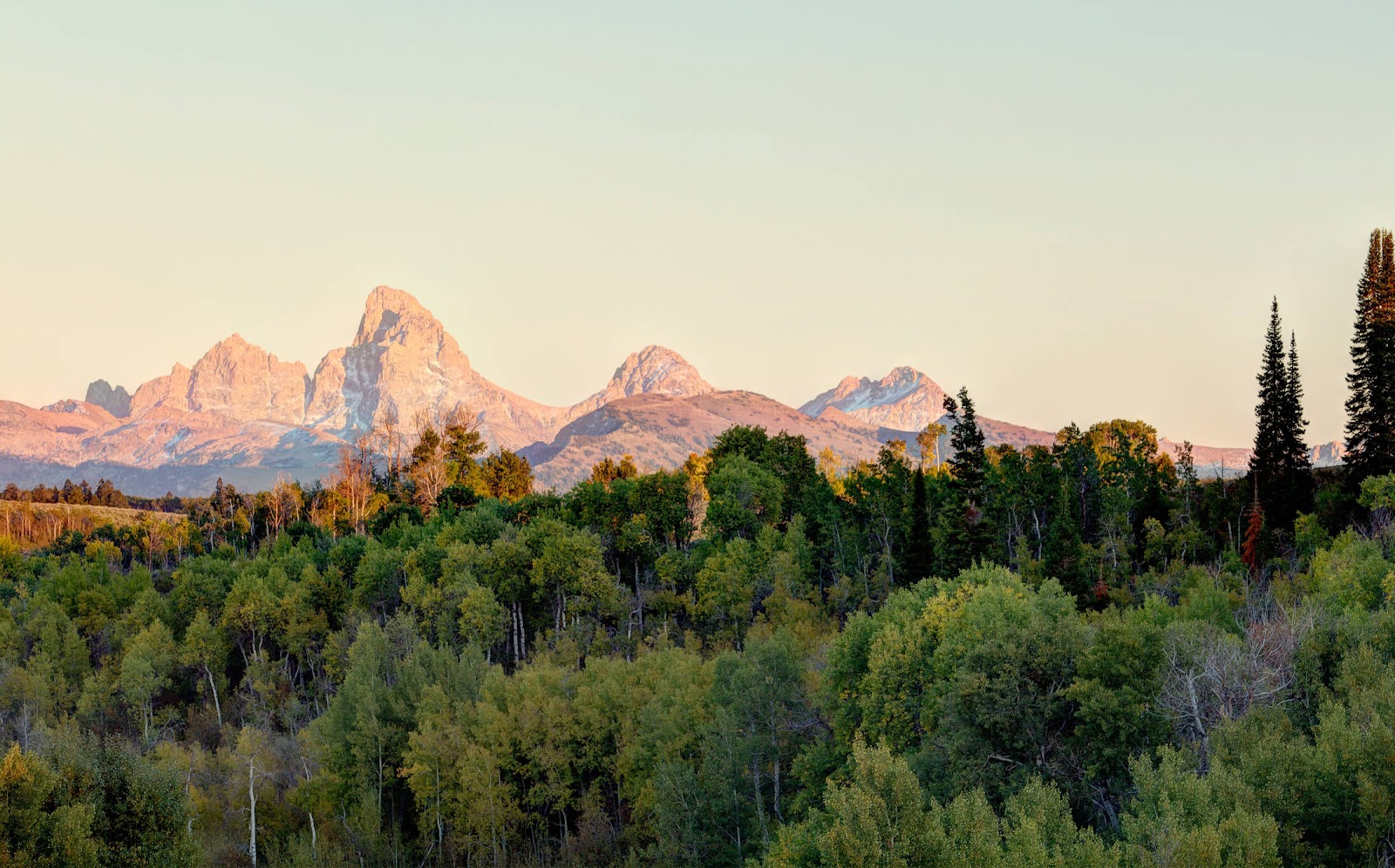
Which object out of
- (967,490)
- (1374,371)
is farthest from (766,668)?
(1374,371)

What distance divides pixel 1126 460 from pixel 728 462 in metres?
40.2

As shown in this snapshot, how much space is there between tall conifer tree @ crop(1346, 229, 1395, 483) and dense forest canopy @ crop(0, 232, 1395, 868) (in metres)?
0.28

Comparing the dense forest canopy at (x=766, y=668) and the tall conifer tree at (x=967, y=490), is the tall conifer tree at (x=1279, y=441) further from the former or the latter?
the tall conifer tree at (x=967, y=490)

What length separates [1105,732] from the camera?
1925 inches

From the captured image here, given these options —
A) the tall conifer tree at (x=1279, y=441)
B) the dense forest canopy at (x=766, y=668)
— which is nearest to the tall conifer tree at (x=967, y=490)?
the dense forest canopy at (x=766, y=668)

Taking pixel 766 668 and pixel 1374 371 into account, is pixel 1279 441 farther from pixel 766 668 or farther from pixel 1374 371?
pixel 766 668

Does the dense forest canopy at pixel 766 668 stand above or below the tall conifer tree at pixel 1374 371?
below

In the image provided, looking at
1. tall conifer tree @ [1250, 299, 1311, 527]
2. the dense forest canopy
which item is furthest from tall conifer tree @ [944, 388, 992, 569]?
tall conifer tree @ [1250, 299, 1311, 527]

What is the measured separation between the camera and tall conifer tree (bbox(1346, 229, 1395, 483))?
88.0 meters

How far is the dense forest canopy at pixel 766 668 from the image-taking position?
141ft

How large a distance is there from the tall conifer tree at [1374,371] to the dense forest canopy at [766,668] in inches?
11.2

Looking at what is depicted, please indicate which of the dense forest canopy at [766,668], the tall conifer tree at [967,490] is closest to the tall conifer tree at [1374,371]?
the dense forest canopy at [766,668]

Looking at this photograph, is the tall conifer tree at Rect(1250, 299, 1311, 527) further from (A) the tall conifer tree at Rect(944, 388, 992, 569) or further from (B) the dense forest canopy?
(A) the tall conifer tree at Rect(944, 388, 992, 569)

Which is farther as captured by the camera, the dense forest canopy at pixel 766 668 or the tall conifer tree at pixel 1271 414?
the tall conifer tree at pixel 1271 414
